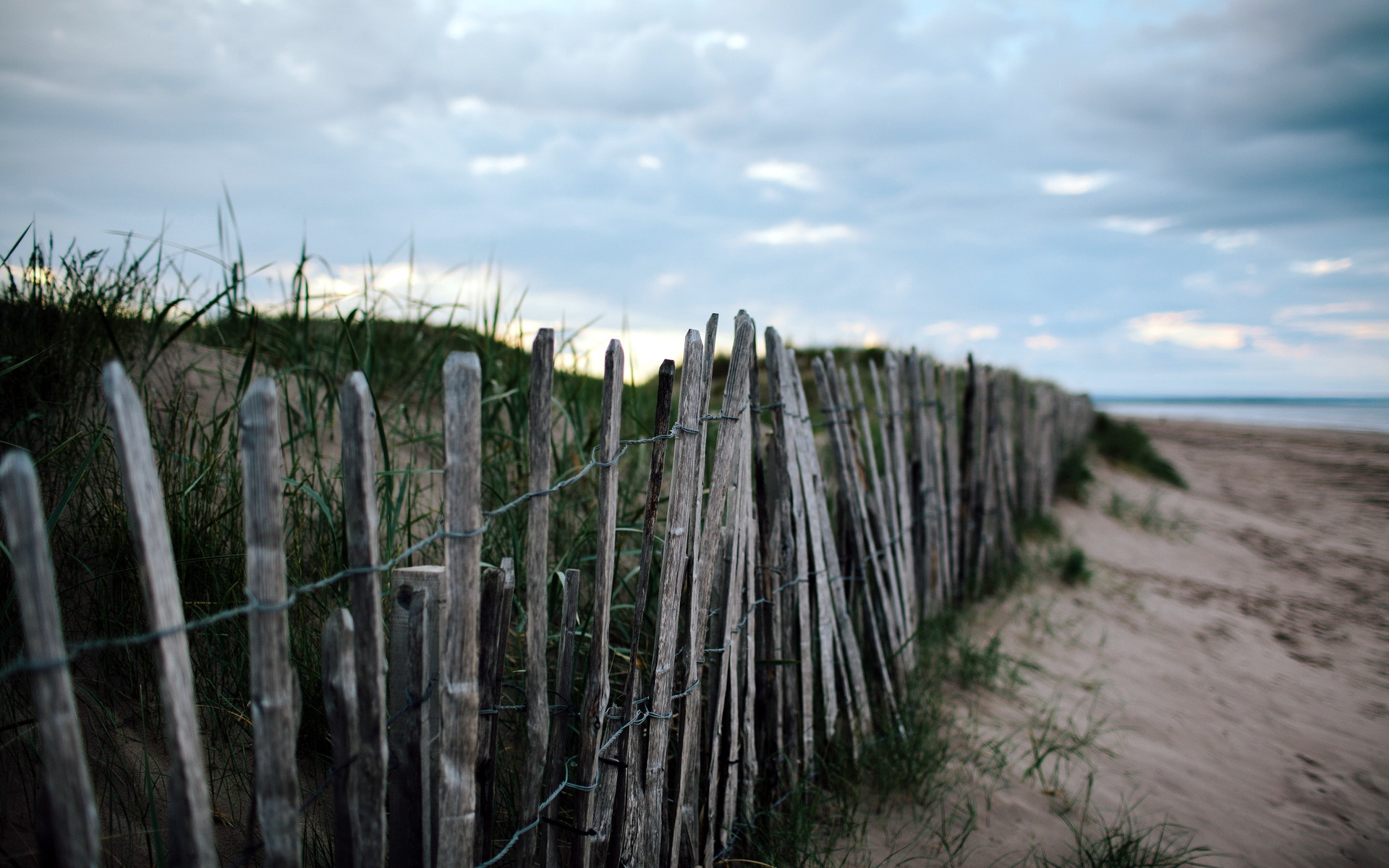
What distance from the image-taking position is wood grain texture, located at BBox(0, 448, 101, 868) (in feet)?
2.49

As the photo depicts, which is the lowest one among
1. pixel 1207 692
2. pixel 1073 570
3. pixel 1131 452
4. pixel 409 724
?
pixel 1207 692

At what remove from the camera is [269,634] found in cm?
96

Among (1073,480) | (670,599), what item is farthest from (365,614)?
(1073,480)

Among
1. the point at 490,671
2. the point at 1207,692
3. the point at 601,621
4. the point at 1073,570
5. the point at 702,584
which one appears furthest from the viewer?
the point at 1073,570

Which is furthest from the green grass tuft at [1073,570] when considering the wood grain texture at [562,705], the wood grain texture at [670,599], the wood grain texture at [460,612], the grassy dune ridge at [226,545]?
the wood grain texture at [460,612]

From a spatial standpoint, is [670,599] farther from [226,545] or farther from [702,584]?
[226,545]

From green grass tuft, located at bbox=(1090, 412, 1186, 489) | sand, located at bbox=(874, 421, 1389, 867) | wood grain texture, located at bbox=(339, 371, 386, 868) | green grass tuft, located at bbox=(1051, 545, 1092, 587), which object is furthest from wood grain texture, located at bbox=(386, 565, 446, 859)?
green grass tuft, located at bbox=(1090, 412, 1186, 489)

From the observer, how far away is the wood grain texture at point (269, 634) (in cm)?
92

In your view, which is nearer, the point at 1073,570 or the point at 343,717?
the point at 343,717

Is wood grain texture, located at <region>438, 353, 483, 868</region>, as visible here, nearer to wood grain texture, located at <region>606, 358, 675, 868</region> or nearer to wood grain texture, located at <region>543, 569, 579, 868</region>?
wood grain texture, located at <region>543, 569, 579, 868</region>

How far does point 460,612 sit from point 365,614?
16cm

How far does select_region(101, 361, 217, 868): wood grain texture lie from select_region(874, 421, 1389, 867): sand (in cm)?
201

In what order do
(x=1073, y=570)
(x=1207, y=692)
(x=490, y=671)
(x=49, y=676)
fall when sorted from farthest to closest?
(x=1073, y=570) → (x=1207, y=692) → (x=490, y=671) → (x=49, y=676)

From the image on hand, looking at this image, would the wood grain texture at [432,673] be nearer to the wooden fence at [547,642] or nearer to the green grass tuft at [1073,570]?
the wooden fence at [547,642]
